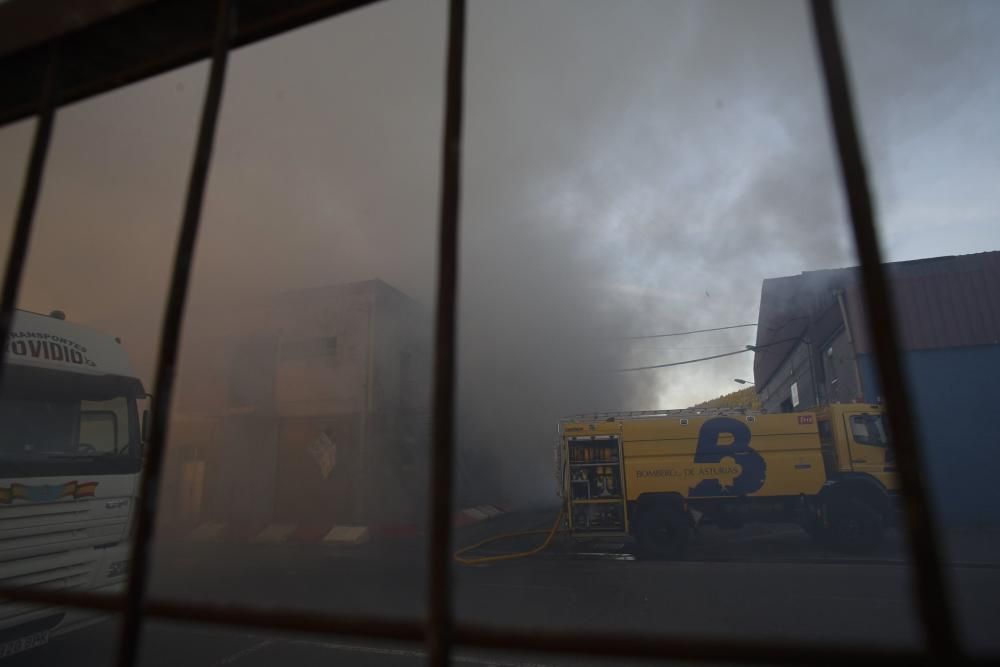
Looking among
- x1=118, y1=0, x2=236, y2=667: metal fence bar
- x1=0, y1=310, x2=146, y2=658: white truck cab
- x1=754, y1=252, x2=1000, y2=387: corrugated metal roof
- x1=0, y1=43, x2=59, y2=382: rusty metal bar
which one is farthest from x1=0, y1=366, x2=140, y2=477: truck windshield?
x1=754, y1=252, x2=1000, y2=387: corrugated metal roof

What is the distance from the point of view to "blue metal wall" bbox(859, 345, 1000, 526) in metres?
10.8

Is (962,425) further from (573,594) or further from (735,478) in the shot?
(573,594)

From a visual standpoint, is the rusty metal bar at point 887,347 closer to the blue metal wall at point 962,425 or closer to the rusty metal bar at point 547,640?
the rusty metal bar at point 547,640

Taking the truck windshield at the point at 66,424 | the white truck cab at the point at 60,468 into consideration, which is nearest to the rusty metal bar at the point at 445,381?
the white truck cab at the point at 60,468

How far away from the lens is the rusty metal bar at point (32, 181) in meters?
1.23

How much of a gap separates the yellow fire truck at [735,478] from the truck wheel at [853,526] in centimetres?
2

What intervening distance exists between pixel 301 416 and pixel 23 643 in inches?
392

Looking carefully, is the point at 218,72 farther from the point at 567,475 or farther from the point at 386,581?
the point at 567,475

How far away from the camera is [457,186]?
95 cm

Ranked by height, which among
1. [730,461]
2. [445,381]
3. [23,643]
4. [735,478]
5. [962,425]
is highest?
[962,425]

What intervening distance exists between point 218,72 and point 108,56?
0.46m

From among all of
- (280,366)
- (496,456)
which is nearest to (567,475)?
(280,366)

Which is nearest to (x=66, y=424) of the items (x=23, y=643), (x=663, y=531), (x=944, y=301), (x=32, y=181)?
(x=23, y=643)

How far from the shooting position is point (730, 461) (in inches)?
358
